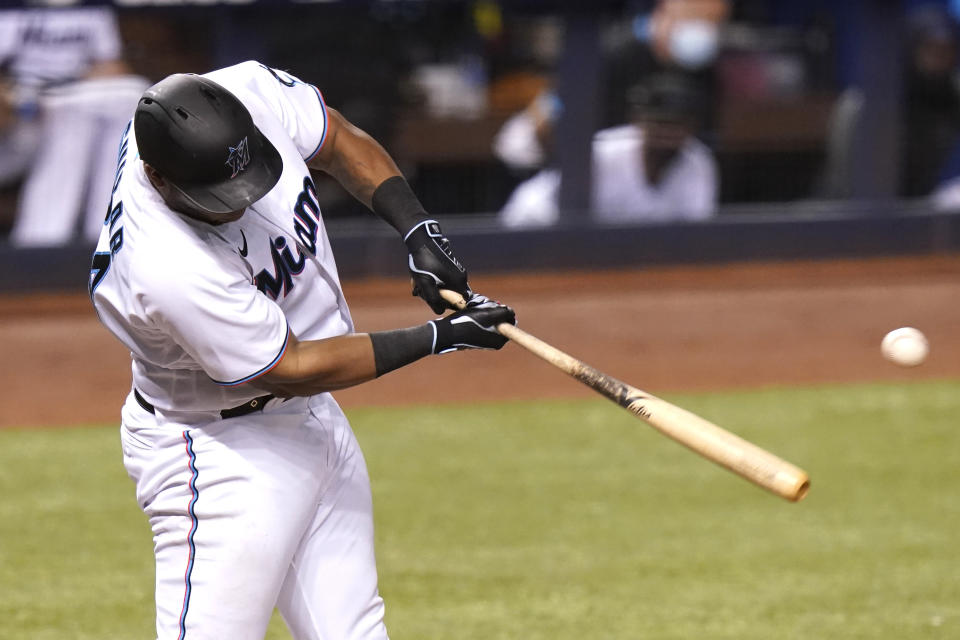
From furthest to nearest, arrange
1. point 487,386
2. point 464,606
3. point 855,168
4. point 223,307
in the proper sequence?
point 855,168 → point 487,386 → point 464,606 → point 223,307

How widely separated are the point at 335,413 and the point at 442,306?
35cm

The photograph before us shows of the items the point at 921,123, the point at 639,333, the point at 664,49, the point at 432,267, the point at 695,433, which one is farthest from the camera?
the point at 921,123

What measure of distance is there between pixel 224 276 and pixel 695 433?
968 mm

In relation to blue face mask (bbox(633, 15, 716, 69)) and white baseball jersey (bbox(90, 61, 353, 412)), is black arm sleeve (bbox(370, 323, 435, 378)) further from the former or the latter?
blue face mask (bbox(633, 15, 716, 69))

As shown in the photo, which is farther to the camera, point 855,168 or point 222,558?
point 855,168

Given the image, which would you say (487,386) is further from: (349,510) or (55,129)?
(349,510)

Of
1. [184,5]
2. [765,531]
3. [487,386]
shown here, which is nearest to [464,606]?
[765,531]

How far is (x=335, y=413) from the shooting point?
3.05 m

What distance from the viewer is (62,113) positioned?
8656mm

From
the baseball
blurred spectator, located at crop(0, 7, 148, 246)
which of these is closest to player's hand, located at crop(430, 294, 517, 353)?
the baseball

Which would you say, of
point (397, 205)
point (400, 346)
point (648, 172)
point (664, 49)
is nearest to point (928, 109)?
point (664, 49)

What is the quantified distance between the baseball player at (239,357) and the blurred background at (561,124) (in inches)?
218

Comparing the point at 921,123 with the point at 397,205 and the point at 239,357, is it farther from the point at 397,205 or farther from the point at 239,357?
the point at 239,357

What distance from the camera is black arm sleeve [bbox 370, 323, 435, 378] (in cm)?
279
